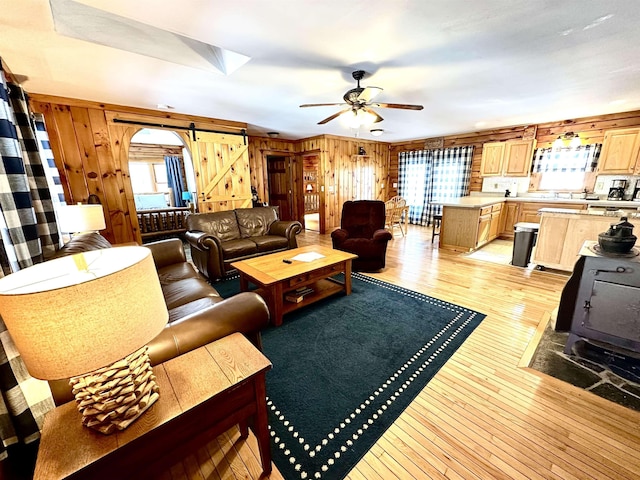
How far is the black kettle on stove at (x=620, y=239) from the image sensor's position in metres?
1.75

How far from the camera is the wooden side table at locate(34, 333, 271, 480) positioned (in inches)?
29.9

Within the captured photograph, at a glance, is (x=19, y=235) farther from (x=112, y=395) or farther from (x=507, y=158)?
(x=507, y=158)

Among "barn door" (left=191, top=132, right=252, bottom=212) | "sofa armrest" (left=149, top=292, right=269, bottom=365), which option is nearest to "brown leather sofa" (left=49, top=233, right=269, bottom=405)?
"sofa armrest" (left=149, top=292, right=269, bottom=365)

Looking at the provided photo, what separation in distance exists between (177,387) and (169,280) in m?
1.77

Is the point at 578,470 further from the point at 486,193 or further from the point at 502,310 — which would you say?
the point at 486,193

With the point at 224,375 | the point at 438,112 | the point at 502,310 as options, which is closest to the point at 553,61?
the point at 438,112

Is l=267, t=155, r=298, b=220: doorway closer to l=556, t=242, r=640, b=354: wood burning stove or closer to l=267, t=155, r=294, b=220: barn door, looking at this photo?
l=267, t=155, r=294, b=220: barn door

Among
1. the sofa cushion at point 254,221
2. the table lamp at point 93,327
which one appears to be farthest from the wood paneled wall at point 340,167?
the table lamp at point 93,327

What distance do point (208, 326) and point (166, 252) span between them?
2016 millimetres

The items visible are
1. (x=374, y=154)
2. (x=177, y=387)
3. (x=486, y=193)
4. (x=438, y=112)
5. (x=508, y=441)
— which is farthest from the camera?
(x=374, y=154)

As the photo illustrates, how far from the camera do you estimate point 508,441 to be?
1.37 m

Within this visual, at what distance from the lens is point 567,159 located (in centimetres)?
505

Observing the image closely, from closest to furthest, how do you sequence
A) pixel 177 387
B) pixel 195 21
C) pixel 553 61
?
pixel 177 387 → pixel 195 21 → pixel 553 61

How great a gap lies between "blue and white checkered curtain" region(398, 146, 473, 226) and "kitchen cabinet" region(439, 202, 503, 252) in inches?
52.4
